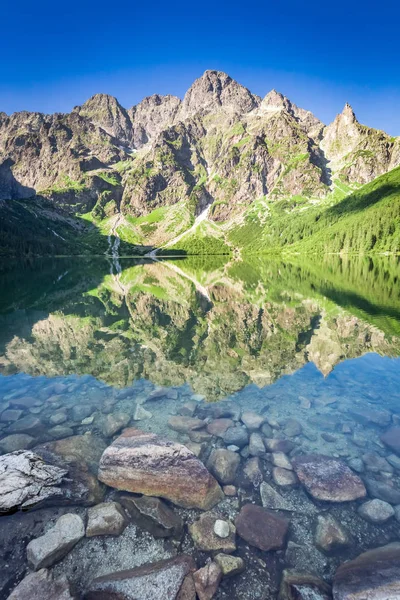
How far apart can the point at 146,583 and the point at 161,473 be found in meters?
2.89

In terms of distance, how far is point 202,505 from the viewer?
8.66 m

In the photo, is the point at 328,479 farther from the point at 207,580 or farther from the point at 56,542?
the point at 56,542

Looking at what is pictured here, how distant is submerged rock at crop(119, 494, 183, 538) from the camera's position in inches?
309

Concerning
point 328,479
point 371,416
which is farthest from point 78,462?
point 371,416

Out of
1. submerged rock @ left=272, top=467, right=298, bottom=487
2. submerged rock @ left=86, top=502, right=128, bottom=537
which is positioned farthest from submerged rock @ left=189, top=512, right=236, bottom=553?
submerged rock @ left=272, top=467, right=298, bottom=487

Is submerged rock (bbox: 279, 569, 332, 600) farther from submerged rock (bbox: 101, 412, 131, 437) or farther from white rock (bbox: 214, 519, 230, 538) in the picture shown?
submerged rock (bbox: 101, 412, 131, 437)

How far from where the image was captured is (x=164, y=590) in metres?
6.20

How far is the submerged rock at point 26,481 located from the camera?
26.9ft

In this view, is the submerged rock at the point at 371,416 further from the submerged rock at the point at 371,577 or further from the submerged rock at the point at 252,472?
the submerged rock at the point at 371,577

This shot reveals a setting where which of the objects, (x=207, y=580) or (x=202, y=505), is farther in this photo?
(x=202, y=505)

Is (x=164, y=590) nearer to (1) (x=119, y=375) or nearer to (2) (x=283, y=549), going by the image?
(2) (x=283, y=549)

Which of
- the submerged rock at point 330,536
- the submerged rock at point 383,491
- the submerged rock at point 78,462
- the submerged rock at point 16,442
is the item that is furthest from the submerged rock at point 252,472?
the submerged rock at point 16,442

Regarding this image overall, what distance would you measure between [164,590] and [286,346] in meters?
18.5

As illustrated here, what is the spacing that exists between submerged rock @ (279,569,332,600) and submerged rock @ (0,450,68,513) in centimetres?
660
